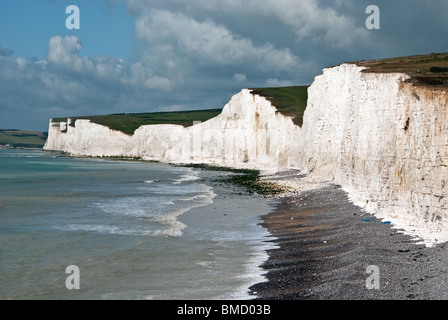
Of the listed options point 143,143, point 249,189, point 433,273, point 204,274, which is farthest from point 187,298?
point 143,143

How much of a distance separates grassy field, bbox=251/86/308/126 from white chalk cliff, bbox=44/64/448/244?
1299mm

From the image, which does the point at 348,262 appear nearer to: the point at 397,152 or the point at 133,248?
the point at 397,152

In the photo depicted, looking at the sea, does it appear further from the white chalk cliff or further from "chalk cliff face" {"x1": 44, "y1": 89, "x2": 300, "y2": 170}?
"chalk cliff face" {"x1": 44, "y1": 89, "x2": 300, "y2": 170}

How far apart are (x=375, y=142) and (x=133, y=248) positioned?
41.1 ft

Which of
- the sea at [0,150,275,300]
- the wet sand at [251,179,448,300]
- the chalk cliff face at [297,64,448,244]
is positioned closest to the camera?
the wet sand at [251,179,448,300]

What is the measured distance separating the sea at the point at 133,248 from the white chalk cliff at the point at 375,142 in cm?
519

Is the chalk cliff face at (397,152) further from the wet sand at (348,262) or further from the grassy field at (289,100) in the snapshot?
the grassy field at (289,100)

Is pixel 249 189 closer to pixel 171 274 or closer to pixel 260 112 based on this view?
pixel 171 274

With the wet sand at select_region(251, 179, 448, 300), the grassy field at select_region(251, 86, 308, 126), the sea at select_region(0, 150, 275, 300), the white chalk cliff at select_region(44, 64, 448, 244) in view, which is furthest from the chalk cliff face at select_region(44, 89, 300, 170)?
the wet sand at select_region(251, 179, 448, 300)

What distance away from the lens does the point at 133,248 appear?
56.2ft

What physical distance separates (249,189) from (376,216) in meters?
19.6

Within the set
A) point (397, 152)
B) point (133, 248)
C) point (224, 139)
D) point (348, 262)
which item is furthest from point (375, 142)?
point (224, 139)

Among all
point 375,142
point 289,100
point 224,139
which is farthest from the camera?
point 224,139

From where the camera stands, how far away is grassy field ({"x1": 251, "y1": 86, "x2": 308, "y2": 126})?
66000 millimetres
